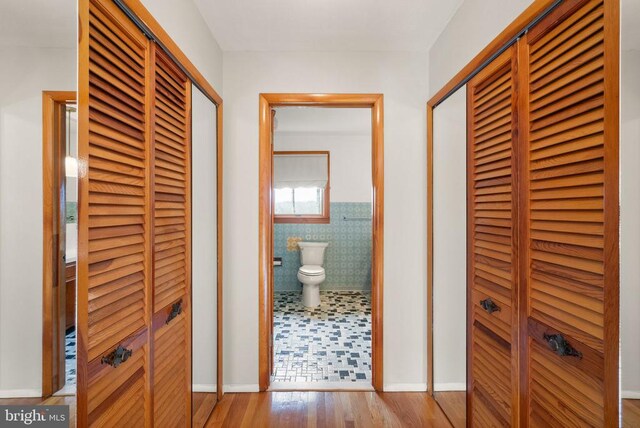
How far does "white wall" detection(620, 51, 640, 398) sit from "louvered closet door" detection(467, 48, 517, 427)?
1.60ft

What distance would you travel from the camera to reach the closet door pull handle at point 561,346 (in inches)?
40.5

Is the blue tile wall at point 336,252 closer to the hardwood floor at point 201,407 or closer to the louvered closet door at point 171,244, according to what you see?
the hardwood floor at point 201,407

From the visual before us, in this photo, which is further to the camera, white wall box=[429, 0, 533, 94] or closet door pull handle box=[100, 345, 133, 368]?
white wall box=[429, 0, 533, 94]

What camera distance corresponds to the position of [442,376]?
2.14 m

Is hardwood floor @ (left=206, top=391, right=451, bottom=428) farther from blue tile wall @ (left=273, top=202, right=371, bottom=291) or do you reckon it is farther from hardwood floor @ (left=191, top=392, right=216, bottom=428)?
blue tile wall @ (left=273, top=202, right=371, bottom=291)

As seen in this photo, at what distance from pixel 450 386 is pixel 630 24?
1.97m

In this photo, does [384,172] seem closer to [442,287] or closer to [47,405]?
[442,287]

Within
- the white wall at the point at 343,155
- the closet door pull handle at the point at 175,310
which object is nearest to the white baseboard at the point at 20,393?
the closet door pull handle at the point at 175,310

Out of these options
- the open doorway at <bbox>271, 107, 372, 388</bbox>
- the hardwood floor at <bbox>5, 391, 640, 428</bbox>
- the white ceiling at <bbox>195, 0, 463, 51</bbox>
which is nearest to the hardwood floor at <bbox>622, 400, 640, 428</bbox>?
the hardwood floor at <bbox>5, 391, 640, 428</bbox>

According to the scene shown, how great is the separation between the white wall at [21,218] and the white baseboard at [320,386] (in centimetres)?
186

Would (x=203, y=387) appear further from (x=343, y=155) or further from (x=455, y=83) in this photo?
(x=343, y=155)

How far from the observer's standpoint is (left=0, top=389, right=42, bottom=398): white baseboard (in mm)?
674

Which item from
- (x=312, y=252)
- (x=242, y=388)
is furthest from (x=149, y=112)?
(x=312, y=252)

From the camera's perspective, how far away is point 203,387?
1.95 m
